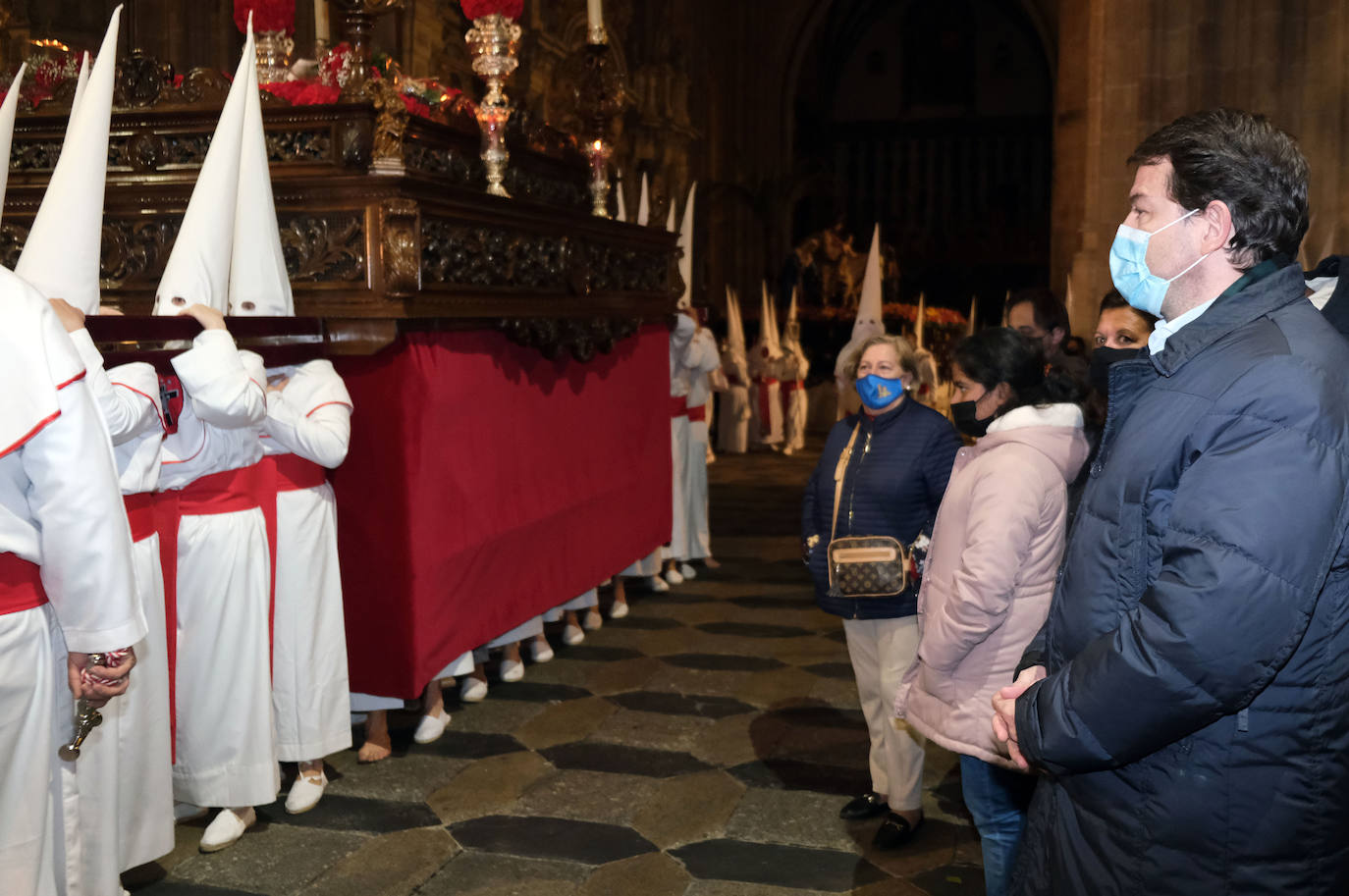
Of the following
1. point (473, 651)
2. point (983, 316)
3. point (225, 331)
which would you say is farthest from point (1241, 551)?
point (983, 316)

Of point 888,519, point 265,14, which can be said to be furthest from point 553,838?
point 265,14

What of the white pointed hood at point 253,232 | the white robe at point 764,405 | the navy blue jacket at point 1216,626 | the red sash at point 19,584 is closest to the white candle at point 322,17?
the white pointed hood at point 253,232

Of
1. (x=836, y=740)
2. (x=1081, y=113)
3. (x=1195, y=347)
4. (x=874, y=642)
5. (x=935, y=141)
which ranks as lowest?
(x=836, y=740)

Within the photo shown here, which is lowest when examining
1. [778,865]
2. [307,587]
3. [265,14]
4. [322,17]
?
[778,865]

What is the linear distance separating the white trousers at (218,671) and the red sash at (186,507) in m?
0.03

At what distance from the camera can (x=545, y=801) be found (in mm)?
4273

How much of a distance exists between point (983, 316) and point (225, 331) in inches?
1003

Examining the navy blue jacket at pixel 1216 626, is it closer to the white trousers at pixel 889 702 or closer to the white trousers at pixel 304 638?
the white trousers at pixel 889 702

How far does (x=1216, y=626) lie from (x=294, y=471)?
321cm

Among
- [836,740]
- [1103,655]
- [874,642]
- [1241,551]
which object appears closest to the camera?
[1241,551]

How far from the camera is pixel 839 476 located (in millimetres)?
4117

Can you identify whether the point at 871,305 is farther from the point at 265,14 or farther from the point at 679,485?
the point at 265,14

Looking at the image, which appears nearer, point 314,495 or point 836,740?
point 314,495

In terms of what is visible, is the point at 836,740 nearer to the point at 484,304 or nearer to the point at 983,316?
the point at 484,304
